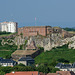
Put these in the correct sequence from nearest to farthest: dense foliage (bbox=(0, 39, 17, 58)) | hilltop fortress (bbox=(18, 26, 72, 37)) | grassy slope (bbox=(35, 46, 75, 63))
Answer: grassy slope (bbox=(35, 46, 75, 63))
dense foliage (bbox=(0, 39, 17, 58))
hilltop fortress (bbox=(18, 26, 72, 37))

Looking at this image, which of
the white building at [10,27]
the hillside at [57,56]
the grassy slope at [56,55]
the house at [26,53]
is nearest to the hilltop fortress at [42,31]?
the house at [26,53]

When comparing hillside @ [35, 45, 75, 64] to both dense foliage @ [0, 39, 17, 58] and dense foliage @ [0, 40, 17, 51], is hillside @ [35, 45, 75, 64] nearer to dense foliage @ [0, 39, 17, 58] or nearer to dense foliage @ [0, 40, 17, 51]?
dense foliage @ [0, 39, 17, 58]

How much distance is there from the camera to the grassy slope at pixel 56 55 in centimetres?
8093

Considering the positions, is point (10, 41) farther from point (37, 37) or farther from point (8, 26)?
point (8, 26)

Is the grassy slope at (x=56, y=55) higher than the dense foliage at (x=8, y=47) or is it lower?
lower

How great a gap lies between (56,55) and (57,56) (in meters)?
0.96

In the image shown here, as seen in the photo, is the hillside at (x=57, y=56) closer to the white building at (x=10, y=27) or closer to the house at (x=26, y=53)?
the house at (x=26, y=53)

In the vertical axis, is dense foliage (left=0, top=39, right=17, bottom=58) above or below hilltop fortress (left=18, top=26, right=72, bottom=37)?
below

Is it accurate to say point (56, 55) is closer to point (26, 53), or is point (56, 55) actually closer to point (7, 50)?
point (26, 53)

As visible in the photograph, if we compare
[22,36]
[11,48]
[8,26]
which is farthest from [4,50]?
[8,26]

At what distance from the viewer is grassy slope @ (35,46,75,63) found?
80.9 m

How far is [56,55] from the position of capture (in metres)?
84.8

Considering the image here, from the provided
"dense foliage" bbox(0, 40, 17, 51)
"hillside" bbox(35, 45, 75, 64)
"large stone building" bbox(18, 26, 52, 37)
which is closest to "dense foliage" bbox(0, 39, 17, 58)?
"dense foliage" bbox(0, 40, 17, 51)

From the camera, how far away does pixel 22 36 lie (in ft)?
335
